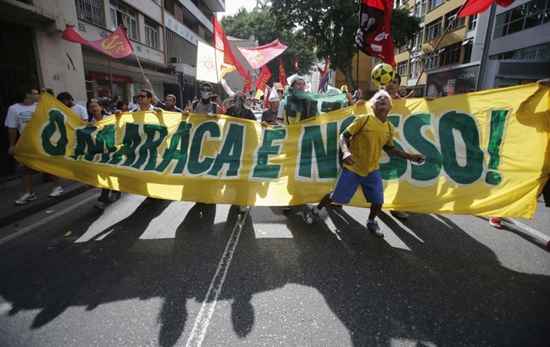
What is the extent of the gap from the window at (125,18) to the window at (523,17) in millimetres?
23933

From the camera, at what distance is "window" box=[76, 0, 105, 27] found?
12.0 metres

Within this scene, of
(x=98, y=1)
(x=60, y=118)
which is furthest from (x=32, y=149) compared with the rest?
(x=98, y=1)

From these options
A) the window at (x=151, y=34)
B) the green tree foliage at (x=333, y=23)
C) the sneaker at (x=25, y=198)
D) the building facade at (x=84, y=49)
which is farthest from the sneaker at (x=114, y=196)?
the green tree foliage at (x=333, y=23)

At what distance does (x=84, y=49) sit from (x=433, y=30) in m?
34.8

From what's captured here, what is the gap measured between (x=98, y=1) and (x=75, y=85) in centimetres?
541

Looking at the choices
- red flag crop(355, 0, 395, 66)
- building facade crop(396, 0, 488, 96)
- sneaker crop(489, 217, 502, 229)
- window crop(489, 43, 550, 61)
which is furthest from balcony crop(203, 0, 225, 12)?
sneaker crop(489, 217, 502, 229)

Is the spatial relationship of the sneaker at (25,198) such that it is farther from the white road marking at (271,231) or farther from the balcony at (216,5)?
the balcony at (216,5)

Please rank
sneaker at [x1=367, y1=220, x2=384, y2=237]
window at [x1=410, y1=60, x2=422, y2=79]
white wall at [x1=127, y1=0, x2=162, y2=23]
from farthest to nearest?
window at [x1=410, y1=60, x2=422, y2=79] → white wall at [x1=127, y1=0, x2=162, y2=23] → sneaker at [x1=367, y1=220, x2=384, y2=237]

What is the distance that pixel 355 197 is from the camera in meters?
4.01

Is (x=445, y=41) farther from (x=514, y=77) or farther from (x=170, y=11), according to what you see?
(x=170, y=11)

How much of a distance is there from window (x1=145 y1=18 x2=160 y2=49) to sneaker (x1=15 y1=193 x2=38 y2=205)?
16586mm

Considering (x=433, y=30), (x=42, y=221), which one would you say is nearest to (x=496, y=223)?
(x=42, y=221)

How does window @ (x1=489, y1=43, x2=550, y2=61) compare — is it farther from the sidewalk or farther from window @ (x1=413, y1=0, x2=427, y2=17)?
the sidewalk

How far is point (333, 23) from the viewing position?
28891mm
